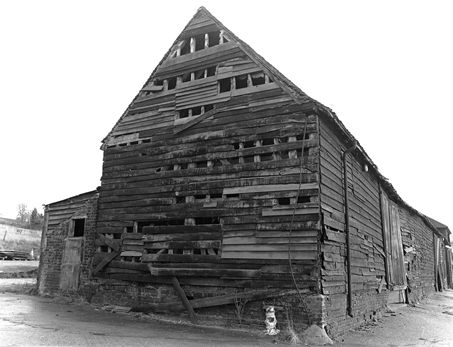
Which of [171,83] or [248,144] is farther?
[171,83]

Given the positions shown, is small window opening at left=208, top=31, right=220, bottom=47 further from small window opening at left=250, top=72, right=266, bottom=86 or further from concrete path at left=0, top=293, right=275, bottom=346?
concrete path at left=0, top=293, right=275, bottom=346

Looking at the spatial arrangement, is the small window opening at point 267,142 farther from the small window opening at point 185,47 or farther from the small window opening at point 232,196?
the small window opening at point 185,47

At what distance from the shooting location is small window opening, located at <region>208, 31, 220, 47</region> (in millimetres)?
13469

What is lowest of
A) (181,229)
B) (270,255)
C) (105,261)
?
(105,261)

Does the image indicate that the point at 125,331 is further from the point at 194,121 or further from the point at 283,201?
the point at 194,121

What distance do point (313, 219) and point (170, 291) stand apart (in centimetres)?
478

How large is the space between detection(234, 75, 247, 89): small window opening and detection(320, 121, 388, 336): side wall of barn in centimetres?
285

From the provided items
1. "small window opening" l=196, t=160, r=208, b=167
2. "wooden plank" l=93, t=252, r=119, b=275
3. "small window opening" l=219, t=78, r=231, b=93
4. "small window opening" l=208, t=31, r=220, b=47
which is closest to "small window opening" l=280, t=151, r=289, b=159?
"small window opening" l=196, t=160, r=208, b=167

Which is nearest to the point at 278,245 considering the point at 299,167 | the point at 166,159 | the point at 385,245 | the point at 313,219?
the point at 313,219

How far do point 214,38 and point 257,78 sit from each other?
2.53 meters

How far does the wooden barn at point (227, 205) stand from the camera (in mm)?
10227

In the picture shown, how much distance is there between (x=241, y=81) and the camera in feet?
41.3

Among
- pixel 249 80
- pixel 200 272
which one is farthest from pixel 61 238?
pixel 249 80

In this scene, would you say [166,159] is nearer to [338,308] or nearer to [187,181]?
[187,181]
